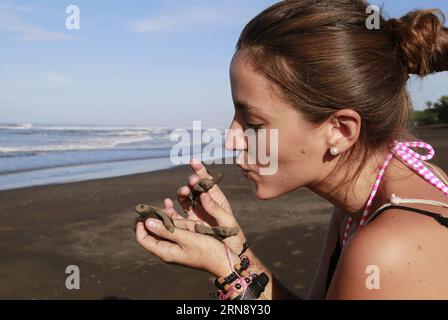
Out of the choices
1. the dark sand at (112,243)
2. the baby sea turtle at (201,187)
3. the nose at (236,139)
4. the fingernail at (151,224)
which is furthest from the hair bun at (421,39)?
the dark sand at (112,243)

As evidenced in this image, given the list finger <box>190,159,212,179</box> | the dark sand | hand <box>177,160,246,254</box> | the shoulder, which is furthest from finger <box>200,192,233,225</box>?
the dark sand

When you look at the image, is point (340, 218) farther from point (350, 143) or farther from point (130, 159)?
point (130, 159)

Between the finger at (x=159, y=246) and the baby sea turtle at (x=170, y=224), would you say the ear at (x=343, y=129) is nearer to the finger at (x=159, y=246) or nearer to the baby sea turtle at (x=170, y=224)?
the baby sea turtle at (x=170, y=224)

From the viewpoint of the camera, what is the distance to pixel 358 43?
223 cm

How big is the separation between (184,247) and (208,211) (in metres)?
0.50

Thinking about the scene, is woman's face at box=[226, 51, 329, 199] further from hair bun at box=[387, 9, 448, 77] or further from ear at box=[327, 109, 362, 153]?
hair bun at box=[387, 9, 448, 77]

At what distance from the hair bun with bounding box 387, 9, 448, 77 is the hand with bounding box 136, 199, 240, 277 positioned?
52.3 inches

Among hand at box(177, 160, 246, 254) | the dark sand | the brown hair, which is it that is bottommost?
the dark sand

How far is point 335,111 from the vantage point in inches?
90.4

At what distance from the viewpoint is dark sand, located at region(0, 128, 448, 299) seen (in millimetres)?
5930

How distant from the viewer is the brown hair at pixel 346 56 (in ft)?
7.31

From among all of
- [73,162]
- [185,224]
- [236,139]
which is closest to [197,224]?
[185,224]
